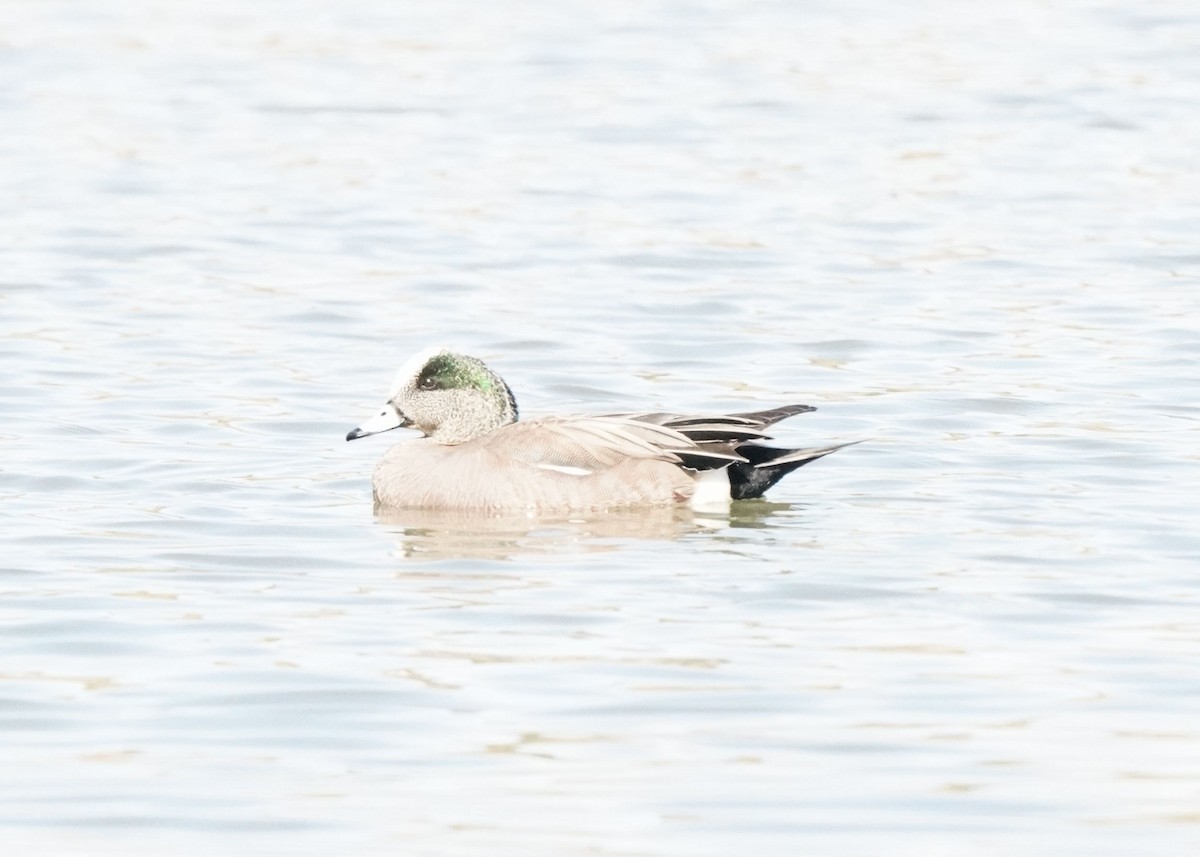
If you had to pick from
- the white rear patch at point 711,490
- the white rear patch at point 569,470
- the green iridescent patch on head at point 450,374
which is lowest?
the white rear patch at point 711,490

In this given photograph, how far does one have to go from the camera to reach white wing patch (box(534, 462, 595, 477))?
30.9 ft

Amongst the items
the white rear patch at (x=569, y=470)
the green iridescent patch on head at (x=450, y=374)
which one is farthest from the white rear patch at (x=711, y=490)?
the green iridescent patch on head at (x=450, y=374)

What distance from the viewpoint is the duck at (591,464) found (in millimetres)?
9398

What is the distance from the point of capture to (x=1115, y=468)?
10023 millimetres

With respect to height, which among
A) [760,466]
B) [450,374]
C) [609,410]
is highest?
[450,374]

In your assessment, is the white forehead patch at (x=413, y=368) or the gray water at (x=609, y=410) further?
the white forehead patch at (x=413, y=368)

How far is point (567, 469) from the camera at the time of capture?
30.9ft

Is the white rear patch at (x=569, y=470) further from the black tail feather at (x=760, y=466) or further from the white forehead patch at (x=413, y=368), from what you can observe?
the white forehead patch at (x=413, y=368)

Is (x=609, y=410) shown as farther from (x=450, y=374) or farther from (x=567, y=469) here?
(x=567, y=469)

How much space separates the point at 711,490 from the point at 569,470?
60 cm

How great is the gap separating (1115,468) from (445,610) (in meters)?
3.57

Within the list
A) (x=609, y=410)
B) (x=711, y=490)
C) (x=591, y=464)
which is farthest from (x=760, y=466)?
(x=609, y=410)

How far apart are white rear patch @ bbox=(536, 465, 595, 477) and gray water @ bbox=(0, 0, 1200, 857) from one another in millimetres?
402

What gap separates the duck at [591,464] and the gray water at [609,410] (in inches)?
8.1
